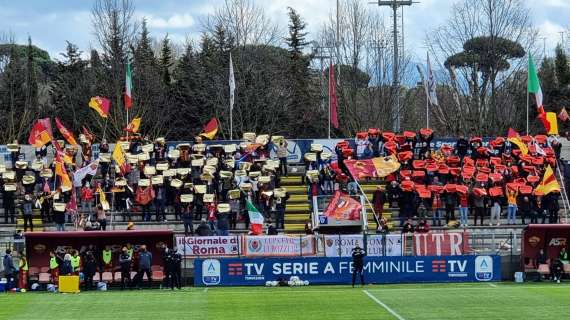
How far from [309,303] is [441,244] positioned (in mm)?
10479

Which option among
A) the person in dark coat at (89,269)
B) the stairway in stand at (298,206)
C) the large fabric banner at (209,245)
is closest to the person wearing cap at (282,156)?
the stairway in stand at (298,206)

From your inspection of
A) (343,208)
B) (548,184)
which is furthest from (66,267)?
(548,184)

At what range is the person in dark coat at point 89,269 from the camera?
36.0 meters

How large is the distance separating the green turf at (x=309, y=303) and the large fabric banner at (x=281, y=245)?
2606mm

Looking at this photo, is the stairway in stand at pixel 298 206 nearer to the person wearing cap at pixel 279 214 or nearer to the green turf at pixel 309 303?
the person wearing cap at pixel 279 214

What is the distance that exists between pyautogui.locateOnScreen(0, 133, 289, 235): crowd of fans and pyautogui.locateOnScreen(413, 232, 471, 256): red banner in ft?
26.2

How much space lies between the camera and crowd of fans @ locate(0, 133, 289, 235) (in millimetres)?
44219

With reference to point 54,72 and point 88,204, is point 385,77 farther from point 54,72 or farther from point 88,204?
point 54,72

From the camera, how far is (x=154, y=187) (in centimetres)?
4569

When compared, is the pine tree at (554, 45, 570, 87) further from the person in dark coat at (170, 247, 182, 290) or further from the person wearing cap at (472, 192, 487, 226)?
the person in dark coat at (170, 247, 182, 290)

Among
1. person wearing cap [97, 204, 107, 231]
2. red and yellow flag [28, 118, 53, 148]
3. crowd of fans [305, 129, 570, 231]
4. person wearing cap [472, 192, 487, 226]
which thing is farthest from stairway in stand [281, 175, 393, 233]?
red and yellow flag [28, 118, 53, 148]

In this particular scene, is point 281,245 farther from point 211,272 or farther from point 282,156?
point 282,156

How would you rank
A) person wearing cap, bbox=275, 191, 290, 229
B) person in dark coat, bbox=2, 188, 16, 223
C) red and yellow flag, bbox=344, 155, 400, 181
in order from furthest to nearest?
1. person in dark coat, bbox=2, 188, 16, 223
2. person wearing cap, bbox=275, 191, 290, 229
3. red and yellow flag, bbox=344, 155, 400, 181

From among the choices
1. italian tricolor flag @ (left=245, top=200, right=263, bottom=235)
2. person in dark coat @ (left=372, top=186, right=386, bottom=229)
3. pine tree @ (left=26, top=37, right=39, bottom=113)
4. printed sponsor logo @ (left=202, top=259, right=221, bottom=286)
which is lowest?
printed sponsor logo @ (left=202, top=259, right=221, bottom=286)
